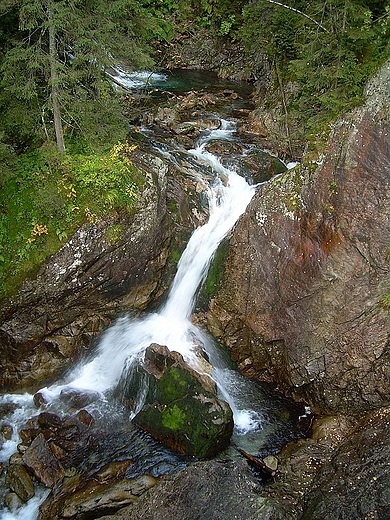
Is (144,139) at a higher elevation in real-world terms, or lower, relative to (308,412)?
higher

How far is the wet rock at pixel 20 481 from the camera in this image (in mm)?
8500

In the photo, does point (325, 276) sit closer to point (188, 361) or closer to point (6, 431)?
point (188, 361)

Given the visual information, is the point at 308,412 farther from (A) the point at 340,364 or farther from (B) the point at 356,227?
(B) the point at 356,227

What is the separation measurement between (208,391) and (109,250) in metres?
4.47

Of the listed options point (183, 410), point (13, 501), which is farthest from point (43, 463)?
point (183, 410)

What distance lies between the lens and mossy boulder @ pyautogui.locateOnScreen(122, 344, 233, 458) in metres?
9.09

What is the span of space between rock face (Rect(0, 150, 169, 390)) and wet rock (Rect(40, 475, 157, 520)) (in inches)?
128

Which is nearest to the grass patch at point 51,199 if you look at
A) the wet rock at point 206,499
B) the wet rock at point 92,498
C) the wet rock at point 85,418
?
the wet rock at point 85,418

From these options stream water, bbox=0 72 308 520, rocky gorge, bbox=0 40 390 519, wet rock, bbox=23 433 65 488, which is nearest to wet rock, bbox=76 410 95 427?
rocky gorge, bbox=0 40 390 519

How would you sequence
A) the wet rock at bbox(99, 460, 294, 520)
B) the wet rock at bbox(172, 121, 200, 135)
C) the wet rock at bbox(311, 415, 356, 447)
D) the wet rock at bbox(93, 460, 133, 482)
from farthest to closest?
the wet rock at bbox(172, 121, 200, 135), the wet rock at bbox(311, 415, 356, 447), the wet rock at bbox(93, 460, 133, 482), the wet rock at bbox(99, 460, 294, 520)

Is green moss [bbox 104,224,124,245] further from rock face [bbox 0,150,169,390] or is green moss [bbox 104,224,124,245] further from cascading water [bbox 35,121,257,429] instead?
cascading water [bbox 35,121,257,429]

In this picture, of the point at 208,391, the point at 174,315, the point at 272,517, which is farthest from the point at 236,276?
the point at 272,517

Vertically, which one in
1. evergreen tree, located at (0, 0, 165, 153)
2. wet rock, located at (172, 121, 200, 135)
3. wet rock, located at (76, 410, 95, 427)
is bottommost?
wet rock, located at (76, 410, 95, 427)

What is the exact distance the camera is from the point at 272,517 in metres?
6.75
